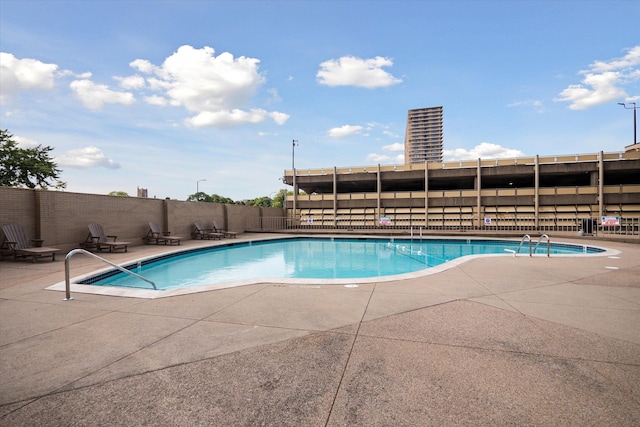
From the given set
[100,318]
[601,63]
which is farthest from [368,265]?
[601,63]

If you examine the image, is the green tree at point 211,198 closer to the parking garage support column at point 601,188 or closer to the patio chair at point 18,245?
the patio chair at point 18,245

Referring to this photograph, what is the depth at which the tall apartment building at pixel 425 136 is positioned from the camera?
154750mm

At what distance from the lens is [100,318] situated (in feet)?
13.3

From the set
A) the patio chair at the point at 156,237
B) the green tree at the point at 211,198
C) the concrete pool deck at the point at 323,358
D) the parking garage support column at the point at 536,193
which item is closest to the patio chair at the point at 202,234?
the patio chair at the point at 156,237

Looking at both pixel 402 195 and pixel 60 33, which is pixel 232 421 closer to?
pixel 60 33

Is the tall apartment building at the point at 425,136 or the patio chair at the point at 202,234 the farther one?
the tall apartment building at the point at 425,136

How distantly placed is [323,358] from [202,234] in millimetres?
16648

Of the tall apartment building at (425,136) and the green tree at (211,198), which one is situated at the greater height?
the tall apartment building at (425,136)

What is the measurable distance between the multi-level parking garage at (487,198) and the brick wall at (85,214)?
13.2 m

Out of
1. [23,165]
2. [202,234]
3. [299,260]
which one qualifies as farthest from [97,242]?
[23,165]

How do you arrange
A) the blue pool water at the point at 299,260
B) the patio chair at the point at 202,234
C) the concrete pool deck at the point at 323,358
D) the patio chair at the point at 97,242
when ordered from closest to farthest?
the concrete pool deck at the point at 323,358
the blue pool water at the point at 299,260
the patio chair at the point at 97,242
the patio chair at the point at 202,234

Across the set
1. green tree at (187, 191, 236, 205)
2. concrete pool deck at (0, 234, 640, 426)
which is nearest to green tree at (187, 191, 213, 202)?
green tree at (187, 191, 236, 205)

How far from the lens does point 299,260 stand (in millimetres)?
12977

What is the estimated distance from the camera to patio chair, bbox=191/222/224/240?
18.0 metres
